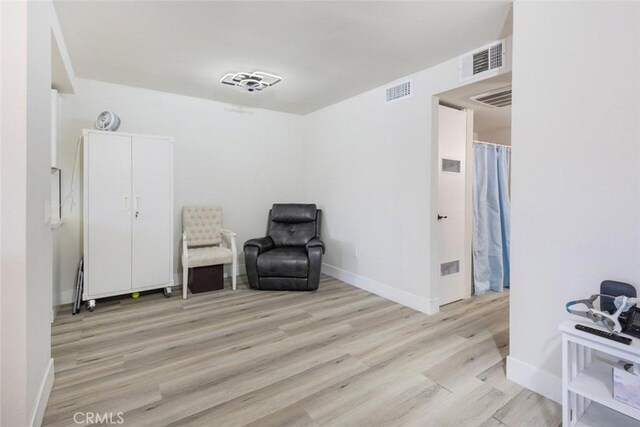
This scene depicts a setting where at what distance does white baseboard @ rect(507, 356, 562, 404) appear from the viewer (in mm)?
1766

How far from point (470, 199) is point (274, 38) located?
2.73 meters

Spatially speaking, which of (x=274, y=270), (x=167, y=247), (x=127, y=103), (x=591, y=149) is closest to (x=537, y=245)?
(x=591, y=149)

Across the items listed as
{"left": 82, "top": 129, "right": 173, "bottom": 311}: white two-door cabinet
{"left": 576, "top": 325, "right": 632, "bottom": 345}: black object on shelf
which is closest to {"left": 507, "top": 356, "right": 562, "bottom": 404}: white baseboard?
{"left": 576, "top": 325, "right": 632, "bottom": 345}: black object on shelf

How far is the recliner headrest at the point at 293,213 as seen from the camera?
4297 millimetres

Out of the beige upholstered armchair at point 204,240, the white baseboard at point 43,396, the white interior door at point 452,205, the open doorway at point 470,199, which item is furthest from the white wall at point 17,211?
the white interior door at point 452,205

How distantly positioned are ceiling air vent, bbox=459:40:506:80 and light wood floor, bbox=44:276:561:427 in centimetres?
222

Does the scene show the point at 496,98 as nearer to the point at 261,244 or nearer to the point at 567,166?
the point at 567,166

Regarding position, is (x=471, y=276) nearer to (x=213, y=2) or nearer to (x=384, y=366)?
(x=384, y=366)

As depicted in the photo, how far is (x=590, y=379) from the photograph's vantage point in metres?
1.46

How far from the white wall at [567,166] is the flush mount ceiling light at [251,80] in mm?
2183

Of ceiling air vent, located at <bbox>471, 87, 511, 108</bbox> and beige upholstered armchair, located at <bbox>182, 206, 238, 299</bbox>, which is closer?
ceiling air vent, located at <bbox>471, 87, 511, 108</bbox>

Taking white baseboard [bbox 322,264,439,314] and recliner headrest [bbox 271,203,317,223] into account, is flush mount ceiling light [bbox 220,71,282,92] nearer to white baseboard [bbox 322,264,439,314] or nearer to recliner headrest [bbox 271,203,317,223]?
recliner headrest [bbox 271,203,317,223]

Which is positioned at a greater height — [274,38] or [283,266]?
[274,38]

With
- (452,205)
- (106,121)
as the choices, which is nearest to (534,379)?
(452,205)
